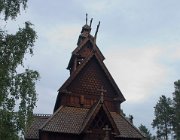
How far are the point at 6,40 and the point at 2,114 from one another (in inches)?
141

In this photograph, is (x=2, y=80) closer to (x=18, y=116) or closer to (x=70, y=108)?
(x=18, y=116)

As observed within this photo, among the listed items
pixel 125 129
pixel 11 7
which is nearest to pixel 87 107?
pixel 125 129

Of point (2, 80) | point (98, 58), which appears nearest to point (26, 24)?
point (2, 80)

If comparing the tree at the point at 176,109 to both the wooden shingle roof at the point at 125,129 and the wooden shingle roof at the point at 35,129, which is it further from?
the wooden shingle roof at the point at 35,129

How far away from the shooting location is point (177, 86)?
59.1 metres

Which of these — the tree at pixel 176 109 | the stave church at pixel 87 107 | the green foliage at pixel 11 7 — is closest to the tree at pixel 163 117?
the tree at pixel 176 109

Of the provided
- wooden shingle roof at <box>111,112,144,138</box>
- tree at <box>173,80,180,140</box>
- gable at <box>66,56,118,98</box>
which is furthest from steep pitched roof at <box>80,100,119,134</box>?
tree at <box>173,80,180,140</box>

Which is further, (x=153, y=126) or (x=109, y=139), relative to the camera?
(x=153, y=126)

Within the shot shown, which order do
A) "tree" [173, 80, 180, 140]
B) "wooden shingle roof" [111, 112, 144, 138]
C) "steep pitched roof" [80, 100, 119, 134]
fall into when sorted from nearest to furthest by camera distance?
"steep pitched roof" [80, 100, 119, 134] → "wooden shingle roof" [111, 112, 144, 138] → "tree" [173, 80, 180, 140]

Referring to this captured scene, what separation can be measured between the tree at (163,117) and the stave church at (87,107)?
34.2m

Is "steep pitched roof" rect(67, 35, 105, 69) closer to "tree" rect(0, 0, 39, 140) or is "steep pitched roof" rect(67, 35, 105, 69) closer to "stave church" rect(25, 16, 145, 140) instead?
"stave church" rect(25, 16, 145, 140)

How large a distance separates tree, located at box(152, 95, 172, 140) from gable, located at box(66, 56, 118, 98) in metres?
34.7

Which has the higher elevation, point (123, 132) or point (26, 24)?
point (26, 24)

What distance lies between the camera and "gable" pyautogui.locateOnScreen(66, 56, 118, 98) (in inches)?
1003
